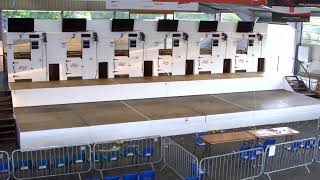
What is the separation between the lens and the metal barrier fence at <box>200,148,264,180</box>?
9.73 meters

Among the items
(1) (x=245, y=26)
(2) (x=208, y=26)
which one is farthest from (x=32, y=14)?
(1) (x=245, y=26)

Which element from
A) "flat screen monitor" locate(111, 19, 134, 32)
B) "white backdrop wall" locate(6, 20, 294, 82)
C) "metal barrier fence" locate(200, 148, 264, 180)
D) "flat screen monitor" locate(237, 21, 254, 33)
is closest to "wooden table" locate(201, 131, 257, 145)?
"metal barrier fence" locate(200, 148, 264, 180)

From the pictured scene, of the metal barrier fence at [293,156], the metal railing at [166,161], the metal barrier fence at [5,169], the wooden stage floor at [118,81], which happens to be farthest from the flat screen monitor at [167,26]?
the metal barrier fence at [5,169]

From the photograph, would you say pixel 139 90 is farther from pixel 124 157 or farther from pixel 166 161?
pixel 166 161

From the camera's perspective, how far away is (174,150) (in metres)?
10.6

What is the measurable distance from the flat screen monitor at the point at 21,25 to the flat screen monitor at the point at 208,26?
A: 22.8 feet

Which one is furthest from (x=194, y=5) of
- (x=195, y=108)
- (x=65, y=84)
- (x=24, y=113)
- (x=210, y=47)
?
(x=24, y=113)

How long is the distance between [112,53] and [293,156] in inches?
324

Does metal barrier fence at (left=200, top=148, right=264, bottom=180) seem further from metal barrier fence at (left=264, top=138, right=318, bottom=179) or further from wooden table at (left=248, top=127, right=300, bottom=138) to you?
wooden table at (left=248, top=127, right=300, bottom=138)

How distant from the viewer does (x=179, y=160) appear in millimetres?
10242

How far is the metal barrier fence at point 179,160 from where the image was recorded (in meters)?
9.34

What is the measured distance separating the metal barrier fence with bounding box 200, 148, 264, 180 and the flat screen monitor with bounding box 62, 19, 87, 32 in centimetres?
791

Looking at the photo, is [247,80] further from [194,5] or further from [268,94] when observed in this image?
[194,5]

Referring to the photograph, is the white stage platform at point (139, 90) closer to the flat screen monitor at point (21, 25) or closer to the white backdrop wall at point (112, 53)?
the white backdrop wall at point (112, 53)
